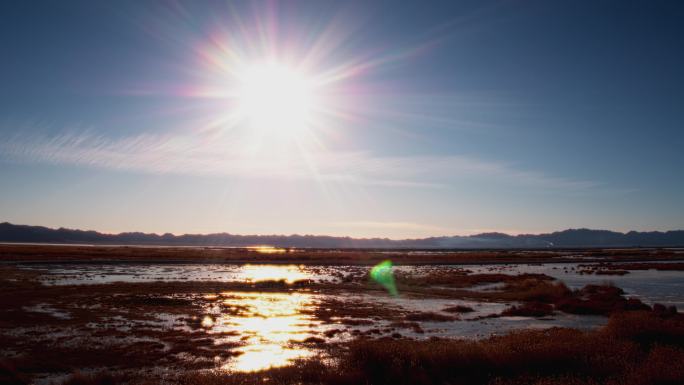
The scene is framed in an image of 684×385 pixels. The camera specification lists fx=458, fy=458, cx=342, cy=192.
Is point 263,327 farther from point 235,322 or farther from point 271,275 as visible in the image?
point 271,275

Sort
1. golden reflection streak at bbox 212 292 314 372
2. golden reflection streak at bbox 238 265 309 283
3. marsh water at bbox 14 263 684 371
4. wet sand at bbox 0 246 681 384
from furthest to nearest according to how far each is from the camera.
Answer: golden reflection streak at bbox 238 265 309 283
marsh water at bbox 14 263 684 371
golden reflection streak at bbox 212 292 314 372
wet sand at bbox 0 246 681 384

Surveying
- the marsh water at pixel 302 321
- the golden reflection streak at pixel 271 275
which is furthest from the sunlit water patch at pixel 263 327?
the golden reflection streak at pixel 271 275

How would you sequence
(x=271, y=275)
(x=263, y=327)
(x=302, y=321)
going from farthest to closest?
(x=271, y=275) < (x=302, y=321) < (x=263, y=327)

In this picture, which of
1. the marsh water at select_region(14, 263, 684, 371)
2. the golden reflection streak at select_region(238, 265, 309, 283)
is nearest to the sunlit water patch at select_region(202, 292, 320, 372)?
the marsh water at select_region(14, 263, 684, 371)

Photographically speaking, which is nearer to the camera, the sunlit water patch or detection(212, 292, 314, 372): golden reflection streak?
detection(212, 292, 314, 372): golden reflection streak

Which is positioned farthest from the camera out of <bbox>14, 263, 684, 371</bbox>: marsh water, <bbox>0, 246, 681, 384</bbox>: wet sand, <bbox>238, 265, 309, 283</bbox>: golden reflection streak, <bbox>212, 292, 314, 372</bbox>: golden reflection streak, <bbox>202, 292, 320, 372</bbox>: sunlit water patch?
<bbox>238, 265, 309, 283</bbox>: golden reflection streak

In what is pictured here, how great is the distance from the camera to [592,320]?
27.8 meters

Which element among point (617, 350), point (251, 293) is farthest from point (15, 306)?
point (617, 350)

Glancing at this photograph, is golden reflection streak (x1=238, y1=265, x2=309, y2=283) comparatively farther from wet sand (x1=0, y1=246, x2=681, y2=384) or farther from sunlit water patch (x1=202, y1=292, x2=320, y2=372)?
sunlit water patch (x1=202, y1=292, x2=320, y2=372)

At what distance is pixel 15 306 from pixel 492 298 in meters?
36.1

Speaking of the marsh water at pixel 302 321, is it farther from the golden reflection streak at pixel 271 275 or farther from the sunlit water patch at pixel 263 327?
the golden reflection streak at pixel 271 275

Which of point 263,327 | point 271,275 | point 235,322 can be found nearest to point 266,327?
point 263,327

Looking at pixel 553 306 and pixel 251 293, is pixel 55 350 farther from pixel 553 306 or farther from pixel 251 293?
pixel 553 306

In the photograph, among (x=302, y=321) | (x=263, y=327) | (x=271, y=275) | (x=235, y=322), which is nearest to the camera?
(x=263, y=327)
